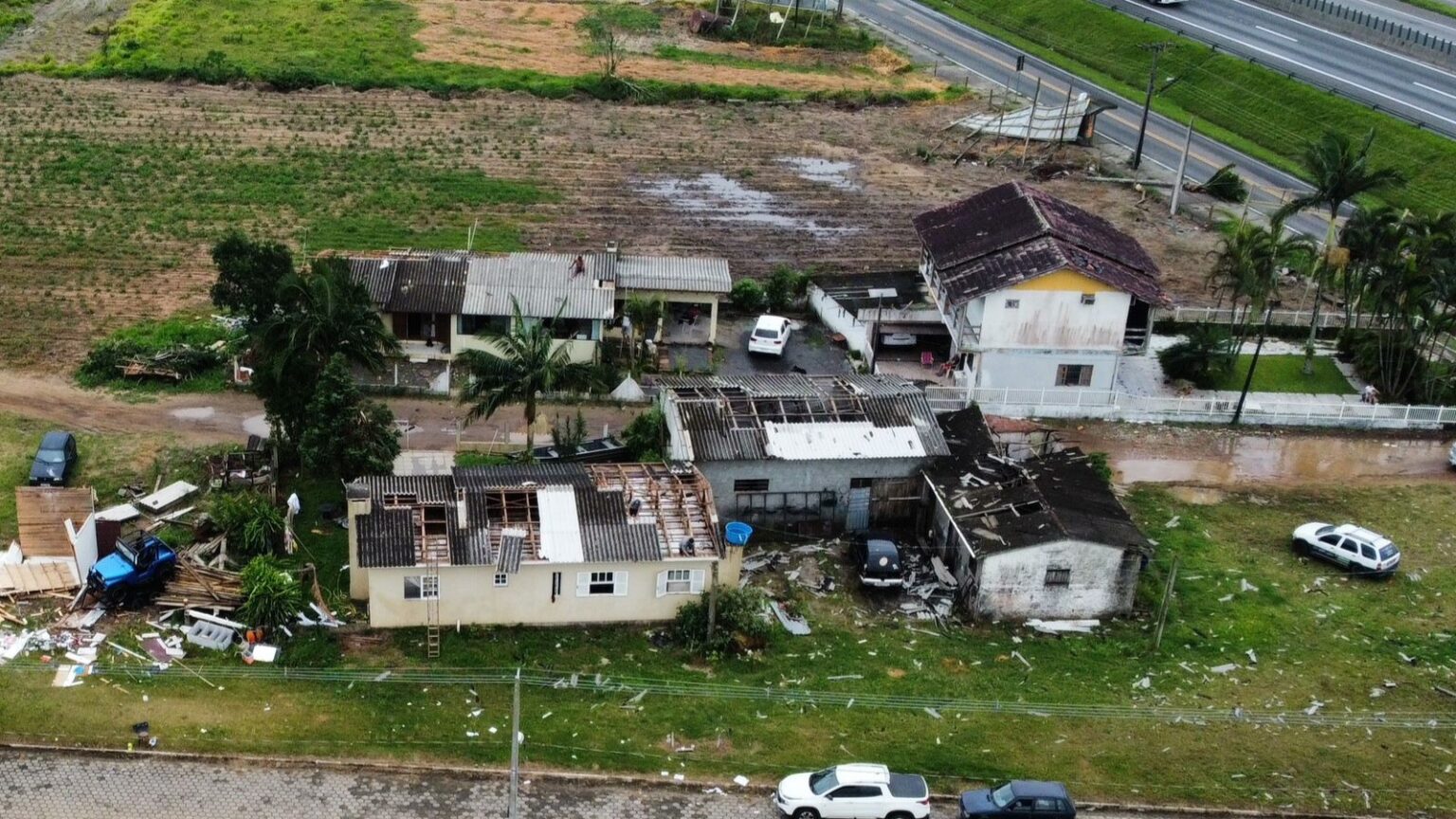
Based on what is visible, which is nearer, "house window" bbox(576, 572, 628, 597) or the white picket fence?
"house window" bbox(576, 572, 628, 597)

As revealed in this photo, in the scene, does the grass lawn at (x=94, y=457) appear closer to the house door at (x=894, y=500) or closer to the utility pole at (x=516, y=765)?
the utility pole at (x=516, y=765)

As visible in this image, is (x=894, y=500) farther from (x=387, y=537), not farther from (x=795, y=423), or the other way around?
(x=387, y=537)

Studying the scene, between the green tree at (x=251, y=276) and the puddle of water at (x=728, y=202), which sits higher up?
the green tree at (x=251, y=276)

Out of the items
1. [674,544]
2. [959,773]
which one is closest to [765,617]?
[674,544]

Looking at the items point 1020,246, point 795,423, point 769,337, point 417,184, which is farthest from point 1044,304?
point 417,184

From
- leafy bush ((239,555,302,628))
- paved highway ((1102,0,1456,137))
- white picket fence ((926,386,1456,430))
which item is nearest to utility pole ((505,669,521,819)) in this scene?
leafy bush ((239,555,302,628))

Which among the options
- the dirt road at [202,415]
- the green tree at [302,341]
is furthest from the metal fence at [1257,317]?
the green tree at [302,341]

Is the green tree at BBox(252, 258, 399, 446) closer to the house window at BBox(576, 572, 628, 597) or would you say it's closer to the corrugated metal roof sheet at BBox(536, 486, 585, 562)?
the corrugated metal roof sheet at BBox(536, 486, 585, 562)
